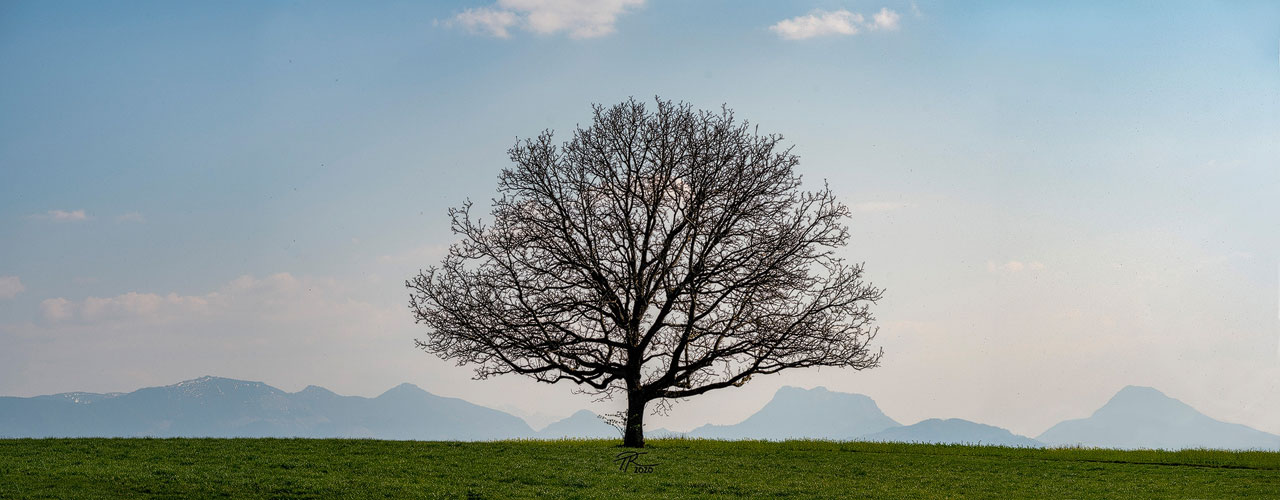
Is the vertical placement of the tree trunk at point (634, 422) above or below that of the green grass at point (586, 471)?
above

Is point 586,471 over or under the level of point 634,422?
under

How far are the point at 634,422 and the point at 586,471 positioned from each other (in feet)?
19.9

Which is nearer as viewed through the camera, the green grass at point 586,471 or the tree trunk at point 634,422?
the green grass at point 586,471

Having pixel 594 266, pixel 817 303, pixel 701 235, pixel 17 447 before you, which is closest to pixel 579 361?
pixel 594 266

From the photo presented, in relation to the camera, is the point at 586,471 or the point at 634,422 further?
the point at 634,422

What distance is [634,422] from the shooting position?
30.6 meters

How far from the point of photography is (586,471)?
24688mm

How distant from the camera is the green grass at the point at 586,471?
21.4 m

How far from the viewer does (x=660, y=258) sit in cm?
3019

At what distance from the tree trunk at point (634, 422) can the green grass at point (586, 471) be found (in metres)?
0.92

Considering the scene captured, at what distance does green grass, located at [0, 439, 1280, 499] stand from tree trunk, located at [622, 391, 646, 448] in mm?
923

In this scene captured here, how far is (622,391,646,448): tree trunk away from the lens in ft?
100

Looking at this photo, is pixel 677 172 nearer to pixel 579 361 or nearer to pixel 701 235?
pixel 701 235

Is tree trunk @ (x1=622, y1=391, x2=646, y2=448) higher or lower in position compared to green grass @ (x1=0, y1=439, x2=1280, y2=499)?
higher
